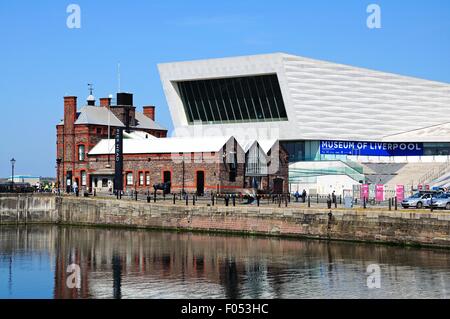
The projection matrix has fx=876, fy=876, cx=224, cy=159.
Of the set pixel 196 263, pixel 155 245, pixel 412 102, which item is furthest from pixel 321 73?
pixel 196 263

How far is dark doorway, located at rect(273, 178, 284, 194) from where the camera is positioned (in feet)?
270

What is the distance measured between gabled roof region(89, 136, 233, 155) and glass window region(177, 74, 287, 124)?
45.9 feet

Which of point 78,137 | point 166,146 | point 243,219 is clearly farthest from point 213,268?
point 78,137

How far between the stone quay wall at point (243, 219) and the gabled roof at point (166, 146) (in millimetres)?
10331

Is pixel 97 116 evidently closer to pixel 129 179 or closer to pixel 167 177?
pixel 129 179

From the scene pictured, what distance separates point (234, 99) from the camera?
311 feet

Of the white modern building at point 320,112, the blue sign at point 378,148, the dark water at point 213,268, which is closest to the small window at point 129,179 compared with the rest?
the white modern building at point 320,112

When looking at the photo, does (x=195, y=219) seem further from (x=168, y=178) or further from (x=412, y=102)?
(x=412, y=102)

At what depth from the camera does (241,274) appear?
139 feet

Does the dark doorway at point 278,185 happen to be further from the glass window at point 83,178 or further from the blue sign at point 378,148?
the glass window at point 83,178

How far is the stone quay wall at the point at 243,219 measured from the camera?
164 ft

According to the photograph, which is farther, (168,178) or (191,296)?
(168,178)

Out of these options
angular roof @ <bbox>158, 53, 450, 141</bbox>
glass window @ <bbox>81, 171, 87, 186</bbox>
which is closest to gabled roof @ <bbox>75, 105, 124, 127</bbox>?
glass window @ <bbox>81, 171, 87, 186</bbox>
